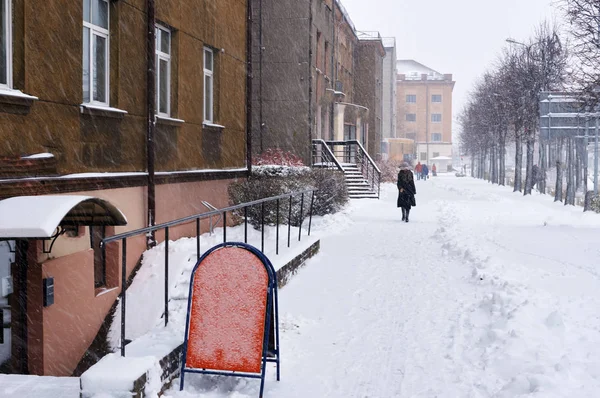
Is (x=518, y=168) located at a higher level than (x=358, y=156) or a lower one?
lower

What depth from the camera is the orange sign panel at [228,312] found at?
203 inches

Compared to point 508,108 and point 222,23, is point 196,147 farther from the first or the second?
point 508,108

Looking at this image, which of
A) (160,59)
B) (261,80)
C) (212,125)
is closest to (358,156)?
(261,80)

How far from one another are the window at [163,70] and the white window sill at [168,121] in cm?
20

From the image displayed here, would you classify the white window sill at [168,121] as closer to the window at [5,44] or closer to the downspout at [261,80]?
the window at [5,44]

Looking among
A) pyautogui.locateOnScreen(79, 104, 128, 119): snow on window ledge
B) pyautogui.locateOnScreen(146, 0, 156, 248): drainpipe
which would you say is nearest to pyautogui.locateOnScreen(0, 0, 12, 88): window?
pyautogui.locateOnScreen(79, 104, 128, 119): snow on window ledge

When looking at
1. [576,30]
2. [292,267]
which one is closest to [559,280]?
[292,267]

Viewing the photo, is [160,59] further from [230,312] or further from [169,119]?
[230,312]

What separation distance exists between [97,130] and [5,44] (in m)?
→ 2.32

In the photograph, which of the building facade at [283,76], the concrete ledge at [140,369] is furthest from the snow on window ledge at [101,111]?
the building facade at [283,76]

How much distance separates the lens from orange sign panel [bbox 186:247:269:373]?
5.15 metres

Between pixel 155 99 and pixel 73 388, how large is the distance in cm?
795

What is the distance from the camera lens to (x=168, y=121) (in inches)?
495

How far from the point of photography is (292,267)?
1017 cm
